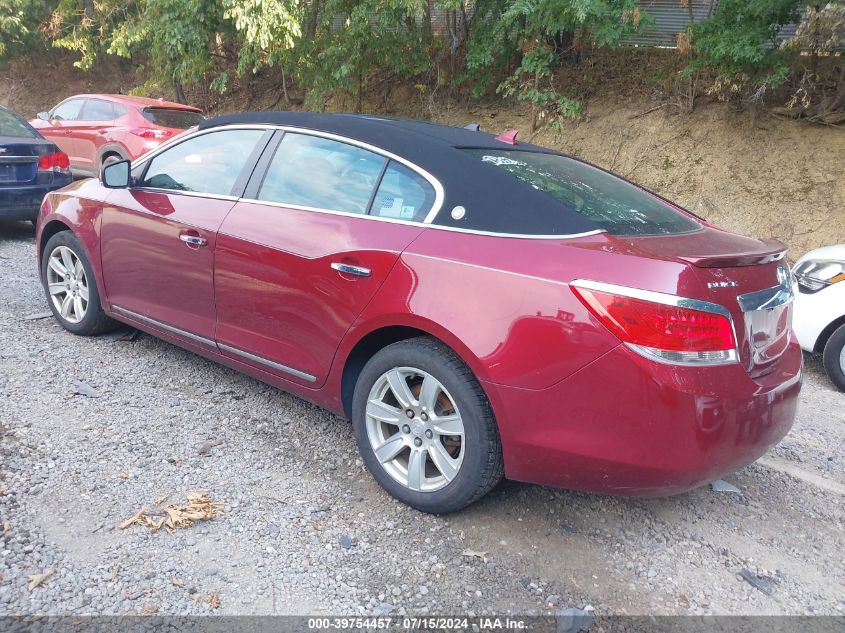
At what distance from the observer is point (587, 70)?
37.7 feet

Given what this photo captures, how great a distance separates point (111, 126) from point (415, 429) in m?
10.4

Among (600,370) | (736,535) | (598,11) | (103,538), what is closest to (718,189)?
(598,11)

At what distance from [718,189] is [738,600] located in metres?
8.36

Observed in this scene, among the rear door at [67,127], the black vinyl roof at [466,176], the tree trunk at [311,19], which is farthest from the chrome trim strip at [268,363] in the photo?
the rear door at [67,127]

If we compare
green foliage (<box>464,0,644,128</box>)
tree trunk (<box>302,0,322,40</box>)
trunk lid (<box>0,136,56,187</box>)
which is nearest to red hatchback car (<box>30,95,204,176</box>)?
tree trunk (<box>302,0,322,40</box>)

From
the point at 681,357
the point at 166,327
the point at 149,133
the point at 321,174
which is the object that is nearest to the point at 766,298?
the point at 681,357

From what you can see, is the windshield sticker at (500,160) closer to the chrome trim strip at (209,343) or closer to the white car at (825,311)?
the chrome trim strip at (209,343)

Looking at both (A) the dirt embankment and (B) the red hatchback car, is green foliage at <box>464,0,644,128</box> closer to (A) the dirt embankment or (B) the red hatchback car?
(A) the dirt embankment

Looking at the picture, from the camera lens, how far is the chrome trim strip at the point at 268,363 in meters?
3.34

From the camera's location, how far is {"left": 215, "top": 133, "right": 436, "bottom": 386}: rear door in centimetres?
305

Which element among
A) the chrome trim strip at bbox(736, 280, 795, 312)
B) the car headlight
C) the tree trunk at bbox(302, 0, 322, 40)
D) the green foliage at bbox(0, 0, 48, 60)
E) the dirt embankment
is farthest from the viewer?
the green foliage at bbox(0, 0, 48, 60)

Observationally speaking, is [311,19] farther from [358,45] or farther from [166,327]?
[166,327]

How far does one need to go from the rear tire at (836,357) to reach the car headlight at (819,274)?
357mm

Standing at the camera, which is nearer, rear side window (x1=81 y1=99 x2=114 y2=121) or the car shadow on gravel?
the car shadow on gravel
